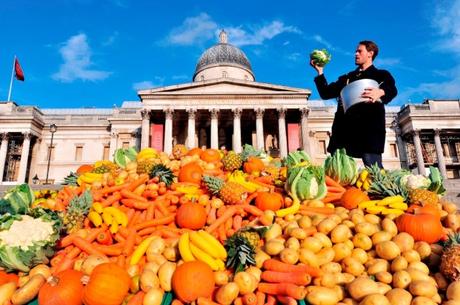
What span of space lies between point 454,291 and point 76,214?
451 centimetres

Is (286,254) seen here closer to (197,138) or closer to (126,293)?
(126,293)

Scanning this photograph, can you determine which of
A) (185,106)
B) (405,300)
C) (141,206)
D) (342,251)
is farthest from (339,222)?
(185,106)

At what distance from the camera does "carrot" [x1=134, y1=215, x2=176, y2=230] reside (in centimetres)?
462

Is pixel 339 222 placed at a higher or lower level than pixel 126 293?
higher

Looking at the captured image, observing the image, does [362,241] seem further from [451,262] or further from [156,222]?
[156,222]

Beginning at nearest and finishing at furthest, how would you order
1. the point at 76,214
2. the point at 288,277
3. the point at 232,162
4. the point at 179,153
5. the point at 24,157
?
the point at 288,277
the point at 76,214
the point at 232,162
the point at 179,153
the point at 24,157

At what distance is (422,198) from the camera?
4594mm

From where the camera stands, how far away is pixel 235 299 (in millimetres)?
3057

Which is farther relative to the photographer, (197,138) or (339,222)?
(197,138)

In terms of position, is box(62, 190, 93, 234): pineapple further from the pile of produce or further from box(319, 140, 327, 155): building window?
box(319, 140, 327, 155): building window

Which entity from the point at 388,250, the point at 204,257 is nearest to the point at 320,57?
the point at 388,250

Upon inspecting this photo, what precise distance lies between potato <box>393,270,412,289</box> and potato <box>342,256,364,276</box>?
33 centimetres

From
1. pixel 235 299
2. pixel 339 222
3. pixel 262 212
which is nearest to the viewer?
pixel 235 299

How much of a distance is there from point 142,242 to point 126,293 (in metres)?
0.87
